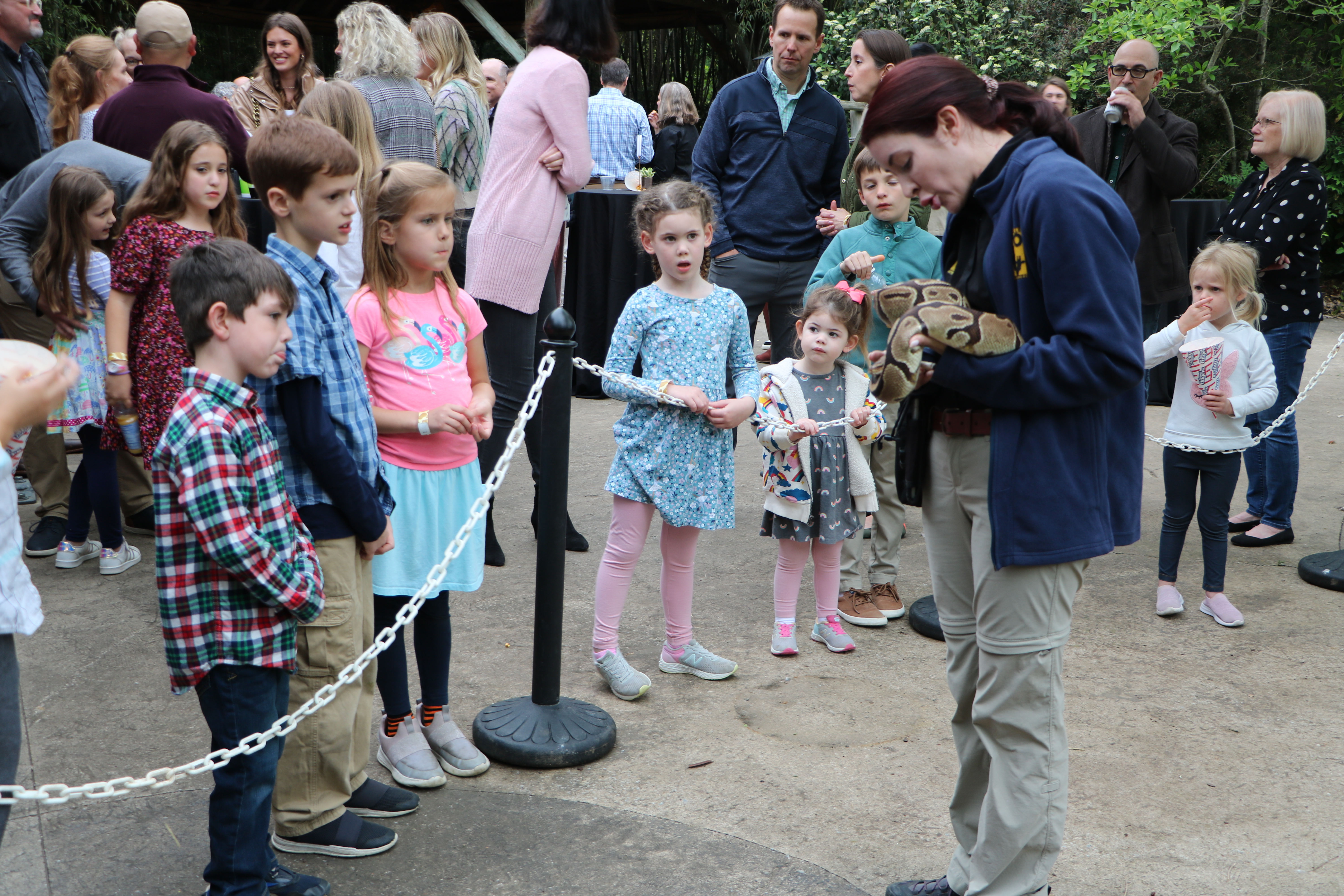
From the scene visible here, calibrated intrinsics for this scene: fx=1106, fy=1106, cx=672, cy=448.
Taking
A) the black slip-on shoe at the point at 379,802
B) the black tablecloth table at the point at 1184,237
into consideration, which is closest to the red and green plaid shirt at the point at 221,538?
the black slip-on shoe at the point at 379,802

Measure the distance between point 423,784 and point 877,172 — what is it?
295cm

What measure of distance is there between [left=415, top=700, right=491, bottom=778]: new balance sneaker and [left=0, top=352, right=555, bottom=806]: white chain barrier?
0.35 metres

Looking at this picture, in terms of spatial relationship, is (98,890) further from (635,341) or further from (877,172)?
(877,172)

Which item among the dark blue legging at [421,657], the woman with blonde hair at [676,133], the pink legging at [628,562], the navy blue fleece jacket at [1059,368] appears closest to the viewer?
the navy blue fleece jacket at [1059,368]

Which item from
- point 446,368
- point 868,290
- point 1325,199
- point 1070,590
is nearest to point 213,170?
point 446,368

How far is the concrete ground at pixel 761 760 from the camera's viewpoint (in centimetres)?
293

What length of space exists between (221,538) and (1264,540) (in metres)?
5.16

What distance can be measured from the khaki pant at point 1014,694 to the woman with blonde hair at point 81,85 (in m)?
5.26

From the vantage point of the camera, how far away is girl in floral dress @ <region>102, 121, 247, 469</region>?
422 cm

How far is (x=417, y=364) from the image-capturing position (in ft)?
10.8

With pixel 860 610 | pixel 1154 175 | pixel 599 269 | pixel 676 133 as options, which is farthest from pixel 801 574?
pixel 676 133

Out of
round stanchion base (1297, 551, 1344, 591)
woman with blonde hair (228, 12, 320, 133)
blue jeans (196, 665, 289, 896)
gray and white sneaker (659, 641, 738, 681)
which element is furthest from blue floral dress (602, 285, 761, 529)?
woman with blonde hair (228, 12, 320, 133)

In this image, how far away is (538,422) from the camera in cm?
648

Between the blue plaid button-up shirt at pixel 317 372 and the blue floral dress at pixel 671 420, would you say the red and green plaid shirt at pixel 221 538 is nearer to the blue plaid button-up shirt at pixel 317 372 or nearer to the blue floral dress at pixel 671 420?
the blue plaid button-up shirt at pixel 317 372
